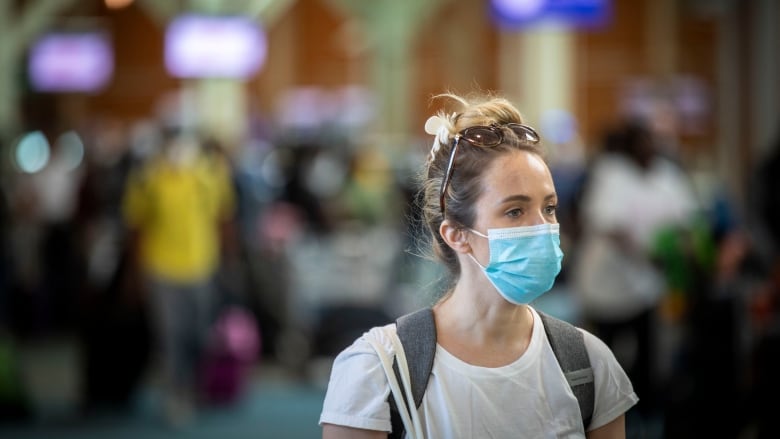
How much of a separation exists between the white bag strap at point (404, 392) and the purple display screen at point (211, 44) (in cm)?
1198

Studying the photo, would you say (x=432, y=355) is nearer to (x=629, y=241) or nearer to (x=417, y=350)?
(x=417, y=350)

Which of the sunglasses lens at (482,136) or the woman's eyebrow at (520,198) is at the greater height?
the sunglasses lens at (482,136)

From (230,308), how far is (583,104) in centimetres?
1624

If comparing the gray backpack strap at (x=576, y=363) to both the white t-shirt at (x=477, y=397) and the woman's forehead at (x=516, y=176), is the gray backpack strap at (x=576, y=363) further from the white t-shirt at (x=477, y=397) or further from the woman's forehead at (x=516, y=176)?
the woman's forehead at (x=516, y=176)

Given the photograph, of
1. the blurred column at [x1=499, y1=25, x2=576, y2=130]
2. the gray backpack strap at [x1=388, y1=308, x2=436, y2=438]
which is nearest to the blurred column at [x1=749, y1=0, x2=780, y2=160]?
the blurred column at [x1=499, y1=25, x2=576, y2=130]

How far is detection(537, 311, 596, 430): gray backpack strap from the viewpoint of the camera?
2420 millimetres

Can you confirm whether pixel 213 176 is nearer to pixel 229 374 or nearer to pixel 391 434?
pixel 229 374

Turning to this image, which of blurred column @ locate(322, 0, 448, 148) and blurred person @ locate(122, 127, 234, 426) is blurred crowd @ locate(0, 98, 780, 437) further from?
blurred column @ locate(322, 0, 448, 148)

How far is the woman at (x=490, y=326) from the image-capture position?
234 centimetres

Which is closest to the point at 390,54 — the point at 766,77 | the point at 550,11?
the point at 550,11

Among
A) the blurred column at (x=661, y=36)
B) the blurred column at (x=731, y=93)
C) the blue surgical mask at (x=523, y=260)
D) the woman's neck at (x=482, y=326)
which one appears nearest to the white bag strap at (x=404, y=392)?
the woman's neck at (x=482, y=326)

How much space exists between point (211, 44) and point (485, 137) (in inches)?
477

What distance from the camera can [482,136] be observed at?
8.14 feet

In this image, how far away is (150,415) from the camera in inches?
314
